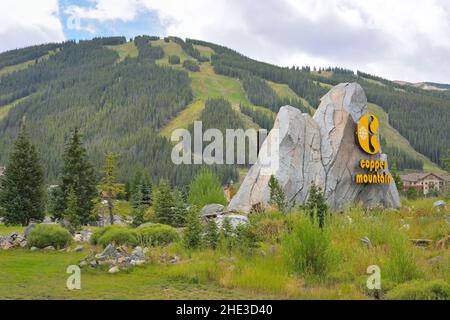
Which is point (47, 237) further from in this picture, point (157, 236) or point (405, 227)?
point (405, 227)

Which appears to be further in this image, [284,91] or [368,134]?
[284,91]

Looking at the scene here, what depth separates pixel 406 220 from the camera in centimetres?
1988

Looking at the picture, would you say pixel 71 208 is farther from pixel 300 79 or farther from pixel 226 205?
pixel 300 79

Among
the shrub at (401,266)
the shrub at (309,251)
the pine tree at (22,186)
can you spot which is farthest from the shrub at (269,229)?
the pine tree at (22,186)

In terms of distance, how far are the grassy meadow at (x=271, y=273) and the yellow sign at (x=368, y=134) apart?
42.8ft

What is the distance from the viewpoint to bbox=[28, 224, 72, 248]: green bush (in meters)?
16.5

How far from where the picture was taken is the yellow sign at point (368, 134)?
26.9 metres

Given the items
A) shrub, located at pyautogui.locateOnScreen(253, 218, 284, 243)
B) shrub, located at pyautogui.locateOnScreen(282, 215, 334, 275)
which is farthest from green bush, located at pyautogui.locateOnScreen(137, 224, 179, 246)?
shrub, located at pyautogui.locateOnScreen(282, 215, 334, 275)

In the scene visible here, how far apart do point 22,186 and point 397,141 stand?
140 metres

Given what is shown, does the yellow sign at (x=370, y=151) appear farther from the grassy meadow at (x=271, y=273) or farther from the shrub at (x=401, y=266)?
the shrub at (x=401, y=266)

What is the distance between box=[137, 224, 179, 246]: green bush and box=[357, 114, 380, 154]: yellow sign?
14.1m

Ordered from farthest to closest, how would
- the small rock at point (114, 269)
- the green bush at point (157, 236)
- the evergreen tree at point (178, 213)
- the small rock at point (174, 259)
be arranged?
1. the evergreen tree at point (178, 213)
2. the green bush at point (157, 236)
3. the small rock at point (174, 259)
4. the small rock at point (114, 269)

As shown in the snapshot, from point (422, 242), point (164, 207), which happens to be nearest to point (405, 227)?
point (422, 242)

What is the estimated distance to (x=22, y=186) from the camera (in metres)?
29.8
